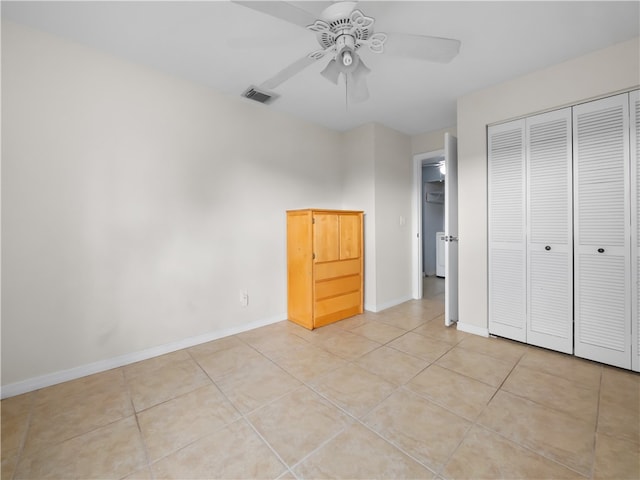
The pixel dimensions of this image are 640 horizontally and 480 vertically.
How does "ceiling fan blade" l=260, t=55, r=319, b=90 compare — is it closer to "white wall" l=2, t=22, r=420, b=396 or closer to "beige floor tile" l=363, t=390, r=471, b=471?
"white wall" l=2, t=22, r=420, b=396

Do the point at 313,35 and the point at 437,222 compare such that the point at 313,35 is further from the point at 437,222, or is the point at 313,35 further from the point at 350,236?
the point at 437,222

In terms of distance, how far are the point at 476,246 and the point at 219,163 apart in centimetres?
287

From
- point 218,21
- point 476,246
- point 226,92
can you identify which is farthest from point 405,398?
point 226,92

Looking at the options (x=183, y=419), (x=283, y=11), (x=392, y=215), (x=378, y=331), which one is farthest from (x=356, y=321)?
(x=283, y=11)

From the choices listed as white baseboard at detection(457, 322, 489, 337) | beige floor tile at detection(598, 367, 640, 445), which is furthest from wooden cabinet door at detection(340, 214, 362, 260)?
beige floor tile at detection(598, 367, 640, 445)

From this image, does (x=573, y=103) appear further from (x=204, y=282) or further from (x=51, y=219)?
(x=51, y=219)

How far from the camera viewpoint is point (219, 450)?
1417mm

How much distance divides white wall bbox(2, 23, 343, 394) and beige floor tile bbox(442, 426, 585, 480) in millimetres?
2300

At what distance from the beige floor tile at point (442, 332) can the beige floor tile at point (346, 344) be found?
2.14 feet

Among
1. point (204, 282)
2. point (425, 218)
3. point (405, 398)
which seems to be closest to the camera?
point (405, 398)

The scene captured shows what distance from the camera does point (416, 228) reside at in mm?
4305

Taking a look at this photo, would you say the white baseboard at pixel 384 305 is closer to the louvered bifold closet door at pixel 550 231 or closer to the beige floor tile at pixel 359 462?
the louvered bifold closet door at pixel 550 231

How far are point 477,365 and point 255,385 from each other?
181 centimetres

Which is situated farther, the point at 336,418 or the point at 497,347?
the point at 497,347
